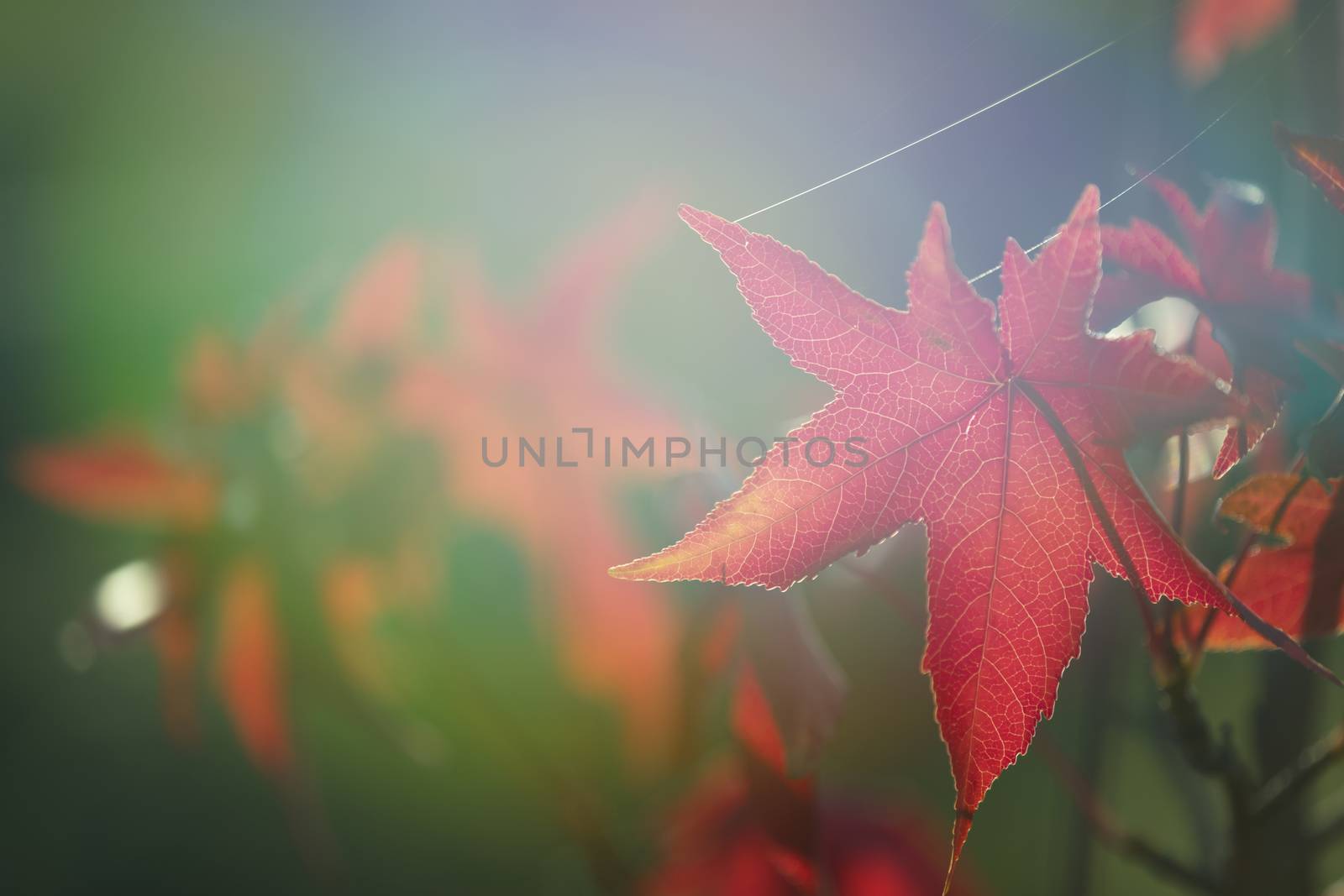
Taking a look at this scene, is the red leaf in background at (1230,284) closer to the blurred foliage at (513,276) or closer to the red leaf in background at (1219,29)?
the blurred foliage at (513,276)

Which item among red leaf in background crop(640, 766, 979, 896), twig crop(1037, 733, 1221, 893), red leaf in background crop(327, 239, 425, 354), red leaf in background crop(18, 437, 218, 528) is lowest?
red leaf in background crop(640, 766, 979, 896)

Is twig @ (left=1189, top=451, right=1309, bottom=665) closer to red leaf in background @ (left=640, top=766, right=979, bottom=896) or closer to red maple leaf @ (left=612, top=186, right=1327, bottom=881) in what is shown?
red maple leaf @ (left=612, top=186, right=1327, bottom=881)

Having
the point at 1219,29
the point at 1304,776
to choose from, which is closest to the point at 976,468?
the point at 1304,776

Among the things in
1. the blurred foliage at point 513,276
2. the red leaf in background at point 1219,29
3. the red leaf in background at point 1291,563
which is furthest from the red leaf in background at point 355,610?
the red leaf in background at point 1219,29

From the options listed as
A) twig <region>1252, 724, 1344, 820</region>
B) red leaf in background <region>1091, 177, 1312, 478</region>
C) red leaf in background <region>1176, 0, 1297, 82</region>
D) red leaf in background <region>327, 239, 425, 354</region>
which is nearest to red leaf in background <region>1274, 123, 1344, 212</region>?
red leaf in background <region>1091, 177, 1312, 478</region>

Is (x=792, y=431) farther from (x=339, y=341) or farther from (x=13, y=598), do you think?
(x=13, y=598)

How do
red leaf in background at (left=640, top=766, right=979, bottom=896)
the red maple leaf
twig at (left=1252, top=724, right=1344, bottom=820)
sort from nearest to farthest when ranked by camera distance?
the red maple leaf, twig at (left=1252, top=724, right=1344, bottom=820), red leaf in background at (left=640, top=766, right=979, bottom=896)
